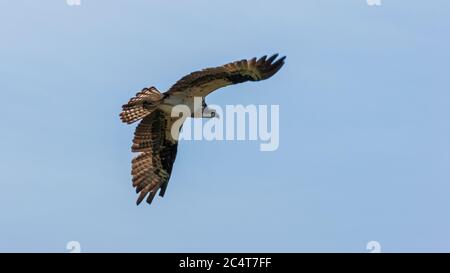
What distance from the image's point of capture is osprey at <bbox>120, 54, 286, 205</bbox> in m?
19.9

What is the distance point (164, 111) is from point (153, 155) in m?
1.25

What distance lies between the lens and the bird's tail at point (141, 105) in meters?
20.9

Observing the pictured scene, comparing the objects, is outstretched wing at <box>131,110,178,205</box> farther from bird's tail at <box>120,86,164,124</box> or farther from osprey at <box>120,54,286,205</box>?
bird's tail at <box>120,86,164,124</box>

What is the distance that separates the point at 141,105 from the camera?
21.1 m

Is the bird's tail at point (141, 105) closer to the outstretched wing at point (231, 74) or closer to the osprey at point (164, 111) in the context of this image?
the osprey at point (164, 111)

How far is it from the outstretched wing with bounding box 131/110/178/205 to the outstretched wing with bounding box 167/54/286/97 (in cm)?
168

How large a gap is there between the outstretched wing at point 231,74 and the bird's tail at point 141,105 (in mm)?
758

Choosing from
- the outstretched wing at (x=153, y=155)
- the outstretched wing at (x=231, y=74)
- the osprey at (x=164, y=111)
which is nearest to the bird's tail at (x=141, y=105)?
the osprey at (x=164, y=111)

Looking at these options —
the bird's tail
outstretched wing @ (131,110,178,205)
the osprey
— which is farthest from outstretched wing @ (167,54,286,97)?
outstretched wing @ (131,110,178,205)
